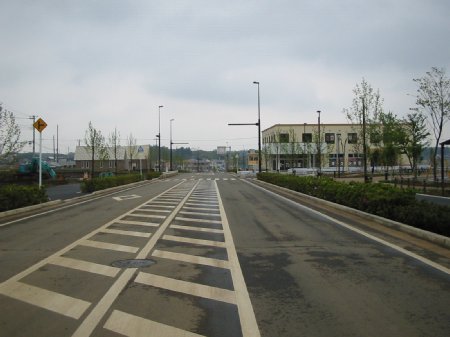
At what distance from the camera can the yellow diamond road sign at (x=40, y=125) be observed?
21.8 metres

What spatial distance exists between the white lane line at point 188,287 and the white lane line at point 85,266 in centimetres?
56

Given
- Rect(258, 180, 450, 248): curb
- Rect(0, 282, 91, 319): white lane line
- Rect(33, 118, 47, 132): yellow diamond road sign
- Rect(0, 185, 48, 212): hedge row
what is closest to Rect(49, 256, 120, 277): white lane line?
Rect(0, 282, 91, 319): white lane line

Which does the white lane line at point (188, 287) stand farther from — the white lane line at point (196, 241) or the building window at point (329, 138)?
the building window at point (329, 138)

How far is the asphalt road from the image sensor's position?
5008 mm

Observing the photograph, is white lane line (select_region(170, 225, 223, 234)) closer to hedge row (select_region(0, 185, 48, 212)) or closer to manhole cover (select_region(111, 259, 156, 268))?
manhole cover (select_region(111, 259, 156, 268))

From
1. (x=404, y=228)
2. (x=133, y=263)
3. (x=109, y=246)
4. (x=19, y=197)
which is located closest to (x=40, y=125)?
(x=19, y=197)

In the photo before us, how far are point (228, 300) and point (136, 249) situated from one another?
13.1 feet

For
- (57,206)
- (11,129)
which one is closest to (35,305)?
(57,206)

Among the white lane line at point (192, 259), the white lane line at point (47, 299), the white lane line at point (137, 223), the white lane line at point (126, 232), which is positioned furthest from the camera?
the white lane line at point (137, 223)

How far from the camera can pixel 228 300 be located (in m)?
5.89

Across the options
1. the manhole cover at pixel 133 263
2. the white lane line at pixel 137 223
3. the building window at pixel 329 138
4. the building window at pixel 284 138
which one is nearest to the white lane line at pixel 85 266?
the manhole cover at pixel 133 263

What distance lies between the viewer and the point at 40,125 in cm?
2192

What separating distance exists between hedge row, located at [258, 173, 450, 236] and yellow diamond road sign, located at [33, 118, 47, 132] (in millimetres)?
13572

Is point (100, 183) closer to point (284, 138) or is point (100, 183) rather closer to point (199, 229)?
point (199, 229)
